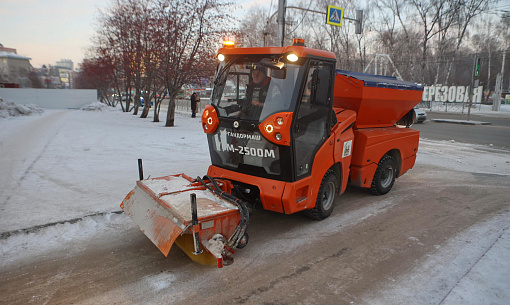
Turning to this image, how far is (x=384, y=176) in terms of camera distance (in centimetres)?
658

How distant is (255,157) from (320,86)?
1237 millimetres

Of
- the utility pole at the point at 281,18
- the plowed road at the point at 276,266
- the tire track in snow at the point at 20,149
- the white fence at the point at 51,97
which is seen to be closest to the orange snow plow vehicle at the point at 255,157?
the plowed road at the point at 276,266

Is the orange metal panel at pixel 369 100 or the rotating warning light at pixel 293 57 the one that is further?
the orange metal panel at pixel 369 100

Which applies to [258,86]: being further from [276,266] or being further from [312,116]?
[276,266]

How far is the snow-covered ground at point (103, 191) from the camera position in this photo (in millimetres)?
3629

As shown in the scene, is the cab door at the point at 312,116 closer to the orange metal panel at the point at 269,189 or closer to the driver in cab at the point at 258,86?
the orange metal panel at the point at 269,189

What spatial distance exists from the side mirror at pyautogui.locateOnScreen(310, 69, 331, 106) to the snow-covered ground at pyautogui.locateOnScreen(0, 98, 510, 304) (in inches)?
91.2

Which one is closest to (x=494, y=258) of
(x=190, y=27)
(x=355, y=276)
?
(x=355, y=276)

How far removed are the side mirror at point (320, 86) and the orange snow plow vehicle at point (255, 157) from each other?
1cm

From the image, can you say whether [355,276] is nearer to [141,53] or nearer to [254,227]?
[254,227]

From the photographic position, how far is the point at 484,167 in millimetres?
9148

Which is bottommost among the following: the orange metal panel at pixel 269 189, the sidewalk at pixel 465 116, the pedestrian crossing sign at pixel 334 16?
the sidewalk at pixel 465 116

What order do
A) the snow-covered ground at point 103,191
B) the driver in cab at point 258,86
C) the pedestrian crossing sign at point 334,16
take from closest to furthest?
the snow-covered ground at point 103,191 → the driver in cab at point 258,86 → the pedestrian crossing sign at point 334,16

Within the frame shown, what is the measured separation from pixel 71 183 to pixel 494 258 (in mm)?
6899
